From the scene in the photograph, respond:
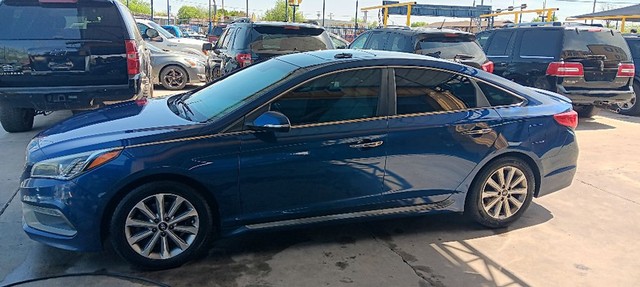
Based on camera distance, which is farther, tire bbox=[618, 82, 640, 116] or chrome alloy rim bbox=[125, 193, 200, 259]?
tire bbox=[618, 82, 640, 116]

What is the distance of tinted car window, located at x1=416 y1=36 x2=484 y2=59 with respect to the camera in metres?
8.20

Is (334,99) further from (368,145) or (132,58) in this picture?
(132,58)

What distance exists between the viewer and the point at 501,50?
1023 cm

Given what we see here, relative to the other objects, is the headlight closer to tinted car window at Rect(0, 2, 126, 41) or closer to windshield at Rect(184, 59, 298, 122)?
windshield at Rect(184, 59, 298, 122)

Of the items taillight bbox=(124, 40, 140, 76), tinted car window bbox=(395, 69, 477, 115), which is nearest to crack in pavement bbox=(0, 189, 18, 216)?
taillight bbox=(124, 40, 140, 76)

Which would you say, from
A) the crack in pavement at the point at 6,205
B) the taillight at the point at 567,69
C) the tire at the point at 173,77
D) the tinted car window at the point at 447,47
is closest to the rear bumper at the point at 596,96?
the taillight at the point at 567,69

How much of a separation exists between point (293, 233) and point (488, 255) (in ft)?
5.11

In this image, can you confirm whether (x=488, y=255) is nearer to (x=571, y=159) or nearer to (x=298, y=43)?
(x=571, y=159)

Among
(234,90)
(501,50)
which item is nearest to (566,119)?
(234,90)

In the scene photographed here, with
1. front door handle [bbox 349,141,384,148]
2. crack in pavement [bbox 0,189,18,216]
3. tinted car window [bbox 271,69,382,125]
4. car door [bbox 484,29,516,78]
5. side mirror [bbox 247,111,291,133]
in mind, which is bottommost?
crack in pavement [bbox 0,189,18,216]

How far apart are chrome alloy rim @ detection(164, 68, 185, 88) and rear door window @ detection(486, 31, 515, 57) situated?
702 centimetres

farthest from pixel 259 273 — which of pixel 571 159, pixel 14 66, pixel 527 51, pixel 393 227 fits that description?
pixel 527 51

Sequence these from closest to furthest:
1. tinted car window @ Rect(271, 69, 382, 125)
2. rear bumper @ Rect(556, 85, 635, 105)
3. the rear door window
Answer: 1. tinted car window @ Rect(271, 69, 382, 125)
2. rear bumper @ Rect(556, 85, 635, 105)
3. the rear door window

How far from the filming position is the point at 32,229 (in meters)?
3.37
